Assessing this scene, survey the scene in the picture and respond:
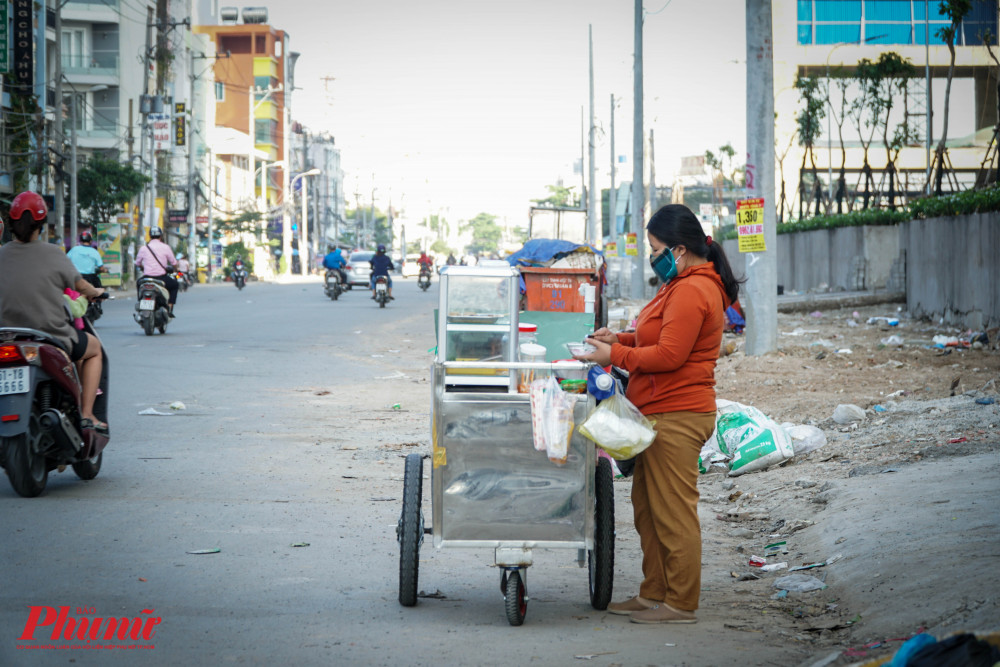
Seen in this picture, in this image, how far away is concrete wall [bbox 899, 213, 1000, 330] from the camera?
47.6ft

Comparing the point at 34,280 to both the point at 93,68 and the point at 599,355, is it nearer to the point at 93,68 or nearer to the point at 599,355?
the point at 599,355

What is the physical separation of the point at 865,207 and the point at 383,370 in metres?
18.0

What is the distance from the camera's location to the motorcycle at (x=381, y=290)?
1232 inches

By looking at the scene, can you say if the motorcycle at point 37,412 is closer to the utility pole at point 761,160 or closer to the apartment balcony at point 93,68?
the utility pole at point 761,160

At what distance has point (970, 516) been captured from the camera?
5.49 m

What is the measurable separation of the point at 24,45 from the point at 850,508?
35.8 metres

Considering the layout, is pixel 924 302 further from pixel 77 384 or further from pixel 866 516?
pixel 77 384

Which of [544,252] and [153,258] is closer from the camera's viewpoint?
[544,252]

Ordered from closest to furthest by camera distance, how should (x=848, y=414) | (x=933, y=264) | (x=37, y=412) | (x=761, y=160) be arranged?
(x=37, y=412) → (x=848, y=414) → (x=761, y=160) → (x=933, y=264)

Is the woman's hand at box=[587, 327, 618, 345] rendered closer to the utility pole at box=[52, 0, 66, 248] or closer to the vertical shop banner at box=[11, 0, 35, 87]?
the utility pole at box=[52, 0, 66, 248]

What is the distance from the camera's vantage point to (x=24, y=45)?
3622 cm


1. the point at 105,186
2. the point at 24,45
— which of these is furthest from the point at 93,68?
the point at 24,45

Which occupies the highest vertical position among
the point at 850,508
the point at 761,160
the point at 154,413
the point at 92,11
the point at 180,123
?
the point at 92,11

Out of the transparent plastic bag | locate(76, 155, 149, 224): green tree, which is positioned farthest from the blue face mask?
locate(76, 155, 149, 224): green tree
